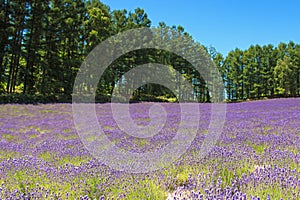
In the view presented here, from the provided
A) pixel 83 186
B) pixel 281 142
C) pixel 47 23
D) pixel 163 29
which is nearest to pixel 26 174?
pixel 83 186

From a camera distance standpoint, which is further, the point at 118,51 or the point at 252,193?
the point at 118,51

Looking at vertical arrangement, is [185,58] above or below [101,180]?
above

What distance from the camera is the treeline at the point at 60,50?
25750mm

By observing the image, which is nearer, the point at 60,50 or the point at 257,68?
the point at 60,50

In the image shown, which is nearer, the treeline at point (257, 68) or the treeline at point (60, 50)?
the treeline at point (60, 50)

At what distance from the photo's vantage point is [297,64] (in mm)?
55062

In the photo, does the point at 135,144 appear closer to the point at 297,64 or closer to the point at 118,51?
the point at 118,51

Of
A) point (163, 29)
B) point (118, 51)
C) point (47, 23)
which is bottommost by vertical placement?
point (118, 51)

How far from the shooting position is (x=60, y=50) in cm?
3434

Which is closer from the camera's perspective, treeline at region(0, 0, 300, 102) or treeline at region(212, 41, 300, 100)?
treeline at region(0, 0, 300, 102)

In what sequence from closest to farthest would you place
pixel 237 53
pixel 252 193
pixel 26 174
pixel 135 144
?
pixel 252 193 < pixel 26 174 < pixel 135 144 < pixel 237 53

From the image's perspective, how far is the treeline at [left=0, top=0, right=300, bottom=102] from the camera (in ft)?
84.5

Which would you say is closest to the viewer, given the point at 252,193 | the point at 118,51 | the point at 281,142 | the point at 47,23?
the point at 252,193

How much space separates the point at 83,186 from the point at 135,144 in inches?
112
